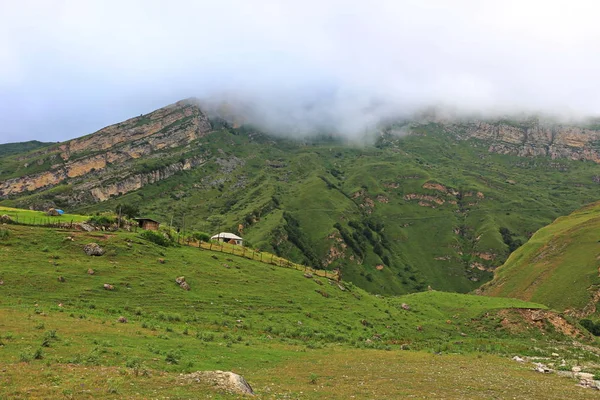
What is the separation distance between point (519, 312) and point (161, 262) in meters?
63.6

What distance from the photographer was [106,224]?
75562mm

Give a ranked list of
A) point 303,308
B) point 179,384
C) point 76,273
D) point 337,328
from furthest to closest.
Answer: point 303,308, point 337,328, point 76,273, point 179,384

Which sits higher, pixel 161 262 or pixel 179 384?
pixel 179 384

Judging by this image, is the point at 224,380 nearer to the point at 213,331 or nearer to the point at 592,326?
the point at 213,331

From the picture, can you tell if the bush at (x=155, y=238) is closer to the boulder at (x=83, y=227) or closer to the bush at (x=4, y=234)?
the boulder at (x=83, y=227)

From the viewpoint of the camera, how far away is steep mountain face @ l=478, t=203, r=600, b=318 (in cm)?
8875

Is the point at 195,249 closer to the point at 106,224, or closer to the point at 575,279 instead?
the point at 106,224

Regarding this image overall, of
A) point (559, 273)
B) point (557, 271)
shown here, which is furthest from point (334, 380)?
point (557, 271)

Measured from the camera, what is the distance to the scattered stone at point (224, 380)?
1852 centimetres

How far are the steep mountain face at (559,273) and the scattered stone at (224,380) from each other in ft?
307

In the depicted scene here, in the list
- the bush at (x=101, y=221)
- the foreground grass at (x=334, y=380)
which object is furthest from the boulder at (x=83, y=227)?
the foreground grass at (x=334, y=380)

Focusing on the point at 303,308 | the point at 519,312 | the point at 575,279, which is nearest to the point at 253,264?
the point at 303,308

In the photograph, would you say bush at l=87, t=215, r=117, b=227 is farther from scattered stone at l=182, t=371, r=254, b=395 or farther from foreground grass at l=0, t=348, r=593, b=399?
scattered stone at l=182, t=371, r=254, b=395

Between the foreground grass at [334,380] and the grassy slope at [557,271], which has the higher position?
the foreground grass at [334,380]
